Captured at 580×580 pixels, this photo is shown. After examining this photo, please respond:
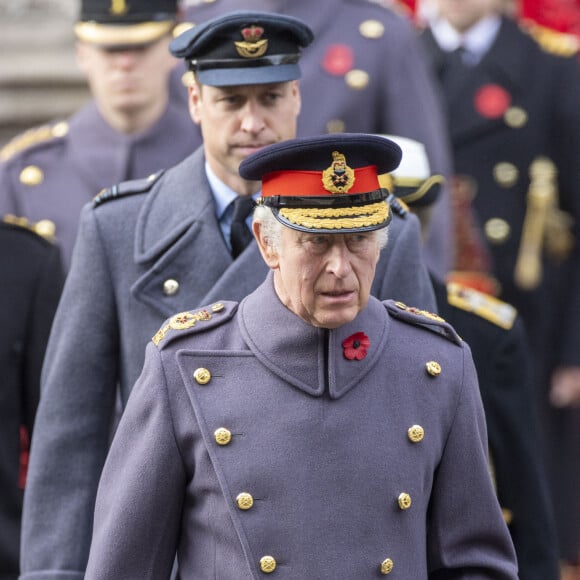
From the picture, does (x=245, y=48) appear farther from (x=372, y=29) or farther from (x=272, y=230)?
(x=372, y=29)

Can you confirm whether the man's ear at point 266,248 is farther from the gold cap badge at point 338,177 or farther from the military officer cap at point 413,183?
the military officer cap at point 413,183

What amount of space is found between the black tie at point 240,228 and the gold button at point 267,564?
108 centimetres

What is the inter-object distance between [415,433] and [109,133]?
9.77 ft

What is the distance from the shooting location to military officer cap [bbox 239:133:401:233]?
4562 mm

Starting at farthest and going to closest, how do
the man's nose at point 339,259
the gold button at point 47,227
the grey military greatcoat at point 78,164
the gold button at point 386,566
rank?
the grey military greatcoat at point 78,164 → the gold button at point 47,227 → the gold button at point 386,566 → the man's nose at point 339,259

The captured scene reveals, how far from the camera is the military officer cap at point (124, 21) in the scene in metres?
7.19

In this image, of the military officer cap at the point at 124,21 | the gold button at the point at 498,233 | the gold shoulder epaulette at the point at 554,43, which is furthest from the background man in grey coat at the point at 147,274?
the gold shoulder epaulette at the point at 554,43

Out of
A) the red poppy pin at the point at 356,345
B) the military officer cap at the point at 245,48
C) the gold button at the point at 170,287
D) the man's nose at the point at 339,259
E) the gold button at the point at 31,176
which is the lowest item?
the gold button at the point at 31,176

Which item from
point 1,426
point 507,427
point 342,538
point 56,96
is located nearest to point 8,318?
point 1,426

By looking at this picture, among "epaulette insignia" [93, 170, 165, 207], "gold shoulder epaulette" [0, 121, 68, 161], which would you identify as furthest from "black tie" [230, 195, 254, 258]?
"gold shoulder epaulette" [0, 121, 68, 161]

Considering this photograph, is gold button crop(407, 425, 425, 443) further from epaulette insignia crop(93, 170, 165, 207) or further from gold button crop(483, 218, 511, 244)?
gold button crop(483, 218, 511, 244)

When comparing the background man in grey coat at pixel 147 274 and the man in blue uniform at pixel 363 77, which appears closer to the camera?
the background man in grey coat at pixel 147 274

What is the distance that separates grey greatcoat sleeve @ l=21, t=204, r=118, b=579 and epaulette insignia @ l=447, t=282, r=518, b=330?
3.58 ft

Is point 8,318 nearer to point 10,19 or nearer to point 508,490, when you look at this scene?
point 508,490
